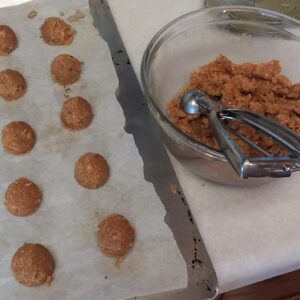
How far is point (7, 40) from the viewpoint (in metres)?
0.93

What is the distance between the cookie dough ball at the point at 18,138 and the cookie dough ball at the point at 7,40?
173mm

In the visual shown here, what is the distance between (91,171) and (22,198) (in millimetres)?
119

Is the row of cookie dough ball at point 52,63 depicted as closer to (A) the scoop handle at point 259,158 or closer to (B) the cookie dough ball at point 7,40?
(B) the cookie dough ball at point 7,40

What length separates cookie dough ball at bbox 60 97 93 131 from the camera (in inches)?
33.8

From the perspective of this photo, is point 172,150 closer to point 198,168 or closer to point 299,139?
point 198,168

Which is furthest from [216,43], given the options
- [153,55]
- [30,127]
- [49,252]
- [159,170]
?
[49,252]

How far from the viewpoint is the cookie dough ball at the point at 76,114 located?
86 cm

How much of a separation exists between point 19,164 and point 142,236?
9.9 inches

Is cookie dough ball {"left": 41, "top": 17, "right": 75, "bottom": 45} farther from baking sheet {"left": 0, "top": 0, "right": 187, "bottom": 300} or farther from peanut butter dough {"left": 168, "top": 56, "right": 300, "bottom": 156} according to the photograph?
peanut butter dough {"left": 168, "top": 56, "right": 300, "bottom": 156}

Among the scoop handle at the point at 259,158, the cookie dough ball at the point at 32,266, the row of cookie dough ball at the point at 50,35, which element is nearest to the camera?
the scoop handle at the point at 259,158

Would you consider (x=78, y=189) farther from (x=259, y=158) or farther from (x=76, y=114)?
(x=259, y=158)

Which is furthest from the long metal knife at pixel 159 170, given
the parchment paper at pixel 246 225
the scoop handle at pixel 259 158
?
the scoop handle at pixel 259 158

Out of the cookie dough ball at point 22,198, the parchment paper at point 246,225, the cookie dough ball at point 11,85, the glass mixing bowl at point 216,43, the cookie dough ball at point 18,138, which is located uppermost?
the glass mixing bowl at point 216,43

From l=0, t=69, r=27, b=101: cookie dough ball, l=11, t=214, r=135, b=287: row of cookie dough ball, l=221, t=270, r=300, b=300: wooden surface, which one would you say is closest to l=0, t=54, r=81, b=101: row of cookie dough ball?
l=0, t=69, r=27, b=101: cookie dough ball
